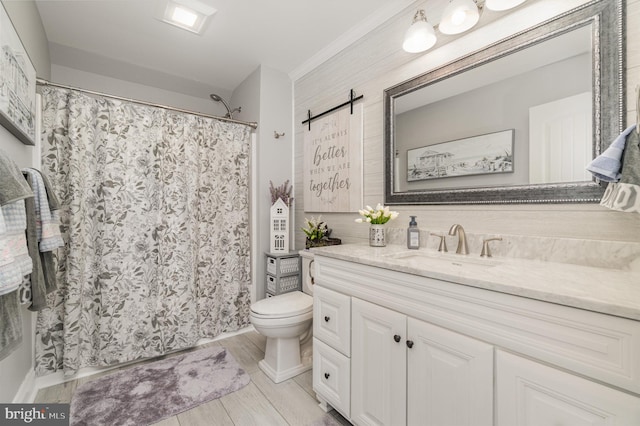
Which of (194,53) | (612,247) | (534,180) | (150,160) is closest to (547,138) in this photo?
(534,180)

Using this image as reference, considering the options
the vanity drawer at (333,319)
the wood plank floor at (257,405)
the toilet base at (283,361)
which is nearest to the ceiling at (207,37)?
the vanity drawer at (333,319)

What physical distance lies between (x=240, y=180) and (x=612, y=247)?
2.37 meters

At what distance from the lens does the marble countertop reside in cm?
69

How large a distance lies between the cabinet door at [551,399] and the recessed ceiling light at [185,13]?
2.45m

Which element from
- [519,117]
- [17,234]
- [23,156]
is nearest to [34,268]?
[17,234]

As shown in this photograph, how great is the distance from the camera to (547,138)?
120cm

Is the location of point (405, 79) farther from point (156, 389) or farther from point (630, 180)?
point (156, 389)

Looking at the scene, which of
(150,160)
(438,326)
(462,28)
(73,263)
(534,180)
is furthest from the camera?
(150,160)

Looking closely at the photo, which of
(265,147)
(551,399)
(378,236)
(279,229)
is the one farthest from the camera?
(265,147)

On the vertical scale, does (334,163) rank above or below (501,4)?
below

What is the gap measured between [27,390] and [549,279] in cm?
263

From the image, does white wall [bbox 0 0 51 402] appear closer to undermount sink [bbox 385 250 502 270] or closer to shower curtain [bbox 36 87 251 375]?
shower curtain [bbox 36 87 251 375]

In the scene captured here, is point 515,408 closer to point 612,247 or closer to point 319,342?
point 612,247

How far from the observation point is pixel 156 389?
67.4 inches
